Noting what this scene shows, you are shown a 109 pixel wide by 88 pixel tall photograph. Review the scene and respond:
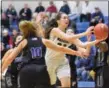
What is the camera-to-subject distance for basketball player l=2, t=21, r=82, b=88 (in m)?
5.30

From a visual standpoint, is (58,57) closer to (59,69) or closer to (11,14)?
(59,69)

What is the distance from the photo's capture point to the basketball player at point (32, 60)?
5.30m

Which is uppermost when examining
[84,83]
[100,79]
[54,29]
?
[54,29]

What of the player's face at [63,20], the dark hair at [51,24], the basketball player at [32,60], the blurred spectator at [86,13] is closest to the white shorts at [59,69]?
the dark hair at [51,24]

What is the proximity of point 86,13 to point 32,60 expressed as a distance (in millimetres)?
9692

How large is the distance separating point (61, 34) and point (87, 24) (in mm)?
8191

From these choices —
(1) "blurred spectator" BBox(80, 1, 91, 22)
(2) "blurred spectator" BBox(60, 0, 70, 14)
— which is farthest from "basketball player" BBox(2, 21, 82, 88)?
(2) "blurred spectator" BBox(60, 0, 70, 14)

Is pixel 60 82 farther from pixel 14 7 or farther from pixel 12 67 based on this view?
pixel 14 7

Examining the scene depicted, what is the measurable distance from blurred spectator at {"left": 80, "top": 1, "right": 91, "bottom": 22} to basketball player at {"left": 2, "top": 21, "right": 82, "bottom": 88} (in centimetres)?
938

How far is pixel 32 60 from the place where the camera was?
A: 544 centimetres

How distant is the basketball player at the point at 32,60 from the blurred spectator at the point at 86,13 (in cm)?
938

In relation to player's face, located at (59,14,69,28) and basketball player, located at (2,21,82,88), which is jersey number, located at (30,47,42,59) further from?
player's face, located at (59,14,69,28)

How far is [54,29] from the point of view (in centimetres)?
660

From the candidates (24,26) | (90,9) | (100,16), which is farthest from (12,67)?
(90,9)
